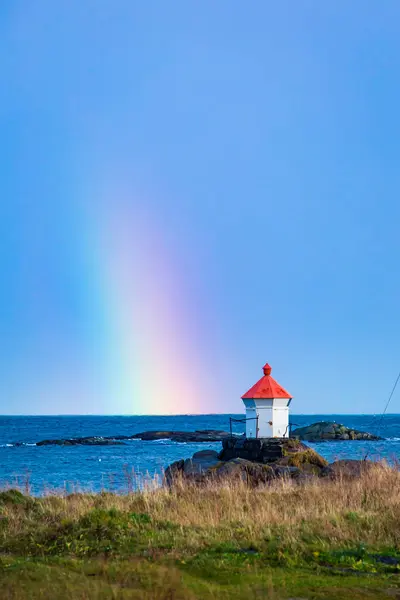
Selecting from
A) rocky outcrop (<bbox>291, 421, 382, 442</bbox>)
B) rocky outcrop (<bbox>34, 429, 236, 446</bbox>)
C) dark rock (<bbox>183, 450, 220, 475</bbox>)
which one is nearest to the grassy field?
dark rock (<bbox>183, 450, 220, 475</bbox>)

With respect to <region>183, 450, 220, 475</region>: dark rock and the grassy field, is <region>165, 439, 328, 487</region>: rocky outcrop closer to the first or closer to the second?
<region>183, 450, 220, 475</region>: dark rock

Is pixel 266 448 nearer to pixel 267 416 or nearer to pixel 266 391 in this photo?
pixel 267 416

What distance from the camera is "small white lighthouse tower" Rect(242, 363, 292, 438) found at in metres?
25.5

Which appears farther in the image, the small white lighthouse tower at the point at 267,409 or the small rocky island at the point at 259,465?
the small white lighthouse tower at the point at 267,409

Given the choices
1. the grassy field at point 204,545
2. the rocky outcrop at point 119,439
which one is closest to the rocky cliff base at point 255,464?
the grassy field at point 204,545

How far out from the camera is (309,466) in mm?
25297

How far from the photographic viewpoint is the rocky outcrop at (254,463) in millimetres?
21625

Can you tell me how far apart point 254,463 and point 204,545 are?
13146 millimetres

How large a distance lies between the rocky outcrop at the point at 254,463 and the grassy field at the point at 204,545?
608cm

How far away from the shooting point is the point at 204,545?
10336 millimetres

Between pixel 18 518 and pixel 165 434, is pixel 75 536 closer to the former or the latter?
pixel 18 518

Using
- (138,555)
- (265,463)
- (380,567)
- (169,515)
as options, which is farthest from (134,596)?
(265,463)

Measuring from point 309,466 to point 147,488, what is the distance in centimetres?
1054

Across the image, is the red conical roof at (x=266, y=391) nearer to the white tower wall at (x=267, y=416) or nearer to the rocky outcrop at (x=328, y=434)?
the white tower wall at (x=267, y=416)
